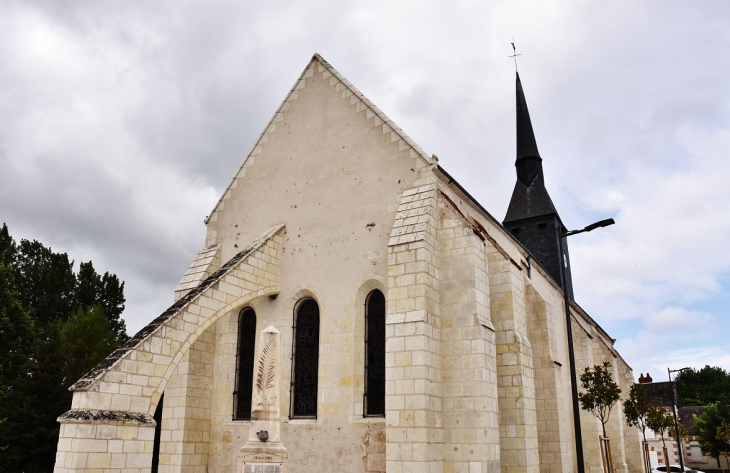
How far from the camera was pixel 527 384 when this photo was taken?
11.1 meters

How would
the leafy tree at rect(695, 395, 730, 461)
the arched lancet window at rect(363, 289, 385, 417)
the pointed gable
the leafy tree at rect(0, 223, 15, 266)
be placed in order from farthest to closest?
the leafy tree at rect(695, 395, 730, 461)
the leafy tree at rect(0, 223, 15, 266)
the pointed gable
the arched lancet window at rect(363, 289, 385, 417)

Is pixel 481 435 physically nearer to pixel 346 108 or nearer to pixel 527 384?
pixel 527 384

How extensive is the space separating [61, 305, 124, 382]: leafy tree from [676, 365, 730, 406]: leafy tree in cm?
5805

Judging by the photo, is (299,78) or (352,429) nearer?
(352,429)

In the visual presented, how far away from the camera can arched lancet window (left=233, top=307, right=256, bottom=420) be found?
41.0 feet

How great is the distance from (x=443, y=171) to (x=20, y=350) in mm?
20365

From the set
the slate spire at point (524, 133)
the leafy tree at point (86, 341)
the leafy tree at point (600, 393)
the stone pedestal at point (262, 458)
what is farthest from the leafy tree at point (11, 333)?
the slate spire at point (524, 133)

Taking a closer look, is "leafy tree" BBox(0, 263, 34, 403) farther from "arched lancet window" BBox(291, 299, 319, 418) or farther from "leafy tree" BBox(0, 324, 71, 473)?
"arched lancet window" BBox(291, 299, 319, 418)

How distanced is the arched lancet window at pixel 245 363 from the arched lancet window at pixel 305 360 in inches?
45.7

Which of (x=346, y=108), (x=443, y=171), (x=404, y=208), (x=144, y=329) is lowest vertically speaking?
(x=144, y=329)

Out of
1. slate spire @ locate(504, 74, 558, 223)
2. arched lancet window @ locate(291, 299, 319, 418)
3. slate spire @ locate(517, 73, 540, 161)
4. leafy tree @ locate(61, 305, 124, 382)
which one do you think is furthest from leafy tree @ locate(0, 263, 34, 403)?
slate spire @ locate(517, 73, 540, 161)

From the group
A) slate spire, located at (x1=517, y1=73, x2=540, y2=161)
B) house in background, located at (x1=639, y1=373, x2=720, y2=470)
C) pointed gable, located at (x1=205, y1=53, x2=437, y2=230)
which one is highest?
slate spire, located at (x1=517, y1=73, x2=540, y2=161)

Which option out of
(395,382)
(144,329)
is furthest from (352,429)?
(144,329)

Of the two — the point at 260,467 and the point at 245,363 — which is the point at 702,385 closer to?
the point at 245,363
